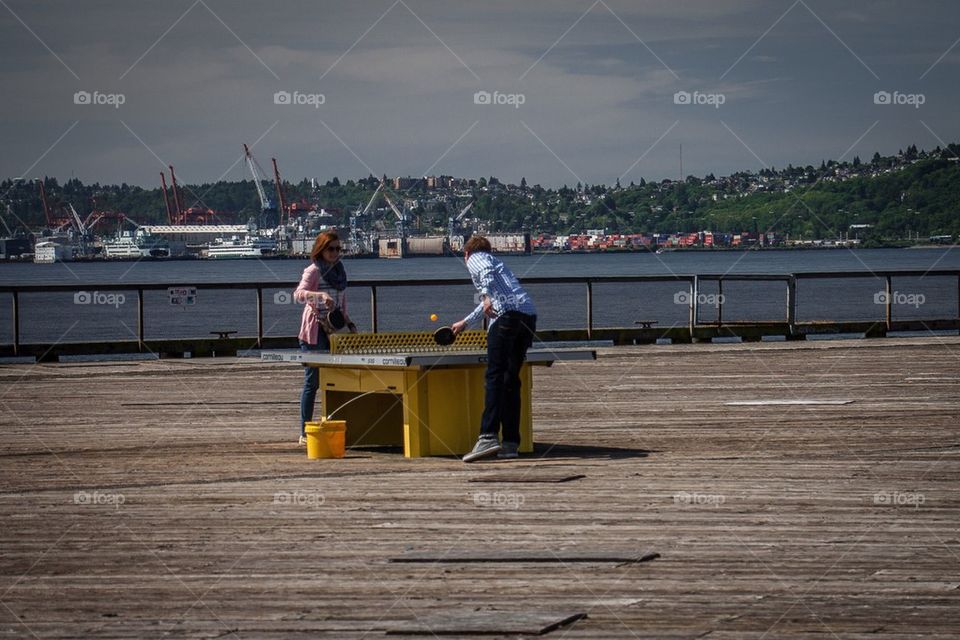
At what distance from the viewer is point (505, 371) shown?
Answer: 12.4 meters

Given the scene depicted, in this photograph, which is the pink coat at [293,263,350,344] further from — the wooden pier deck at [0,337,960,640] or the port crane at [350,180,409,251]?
the port crane at [350,180,409,251]

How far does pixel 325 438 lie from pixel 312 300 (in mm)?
1404

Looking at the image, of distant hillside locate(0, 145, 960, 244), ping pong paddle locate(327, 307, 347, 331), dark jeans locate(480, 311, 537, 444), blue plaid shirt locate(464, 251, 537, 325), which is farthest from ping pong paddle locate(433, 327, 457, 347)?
distant hillside locate(0, 145, 960, 244)

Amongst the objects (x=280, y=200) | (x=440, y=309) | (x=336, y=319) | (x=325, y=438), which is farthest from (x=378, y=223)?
(x=325, y=438)

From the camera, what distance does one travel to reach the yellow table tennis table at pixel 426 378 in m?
12.6

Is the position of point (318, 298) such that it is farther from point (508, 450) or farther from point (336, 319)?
point (508, 450)

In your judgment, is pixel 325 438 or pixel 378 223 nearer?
pixel 325 438

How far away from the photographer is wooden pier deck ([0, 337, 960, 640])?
7.00 m

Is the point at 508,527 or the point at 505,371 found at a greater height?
the point at 505,371

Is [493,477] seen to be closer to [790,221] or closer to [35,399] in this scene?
[35,399]

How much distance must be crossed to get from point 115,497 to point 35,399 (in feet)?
30.8

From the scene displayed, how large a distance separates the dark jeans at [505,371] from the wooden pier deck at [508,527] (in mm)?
412

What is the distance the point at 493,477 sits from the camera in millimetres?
11398

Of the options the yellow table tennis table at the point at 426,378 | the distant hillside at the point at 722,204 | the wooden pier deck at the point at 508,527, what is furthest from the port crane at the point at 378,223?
the yellow table tennis table at the point at 426,378
